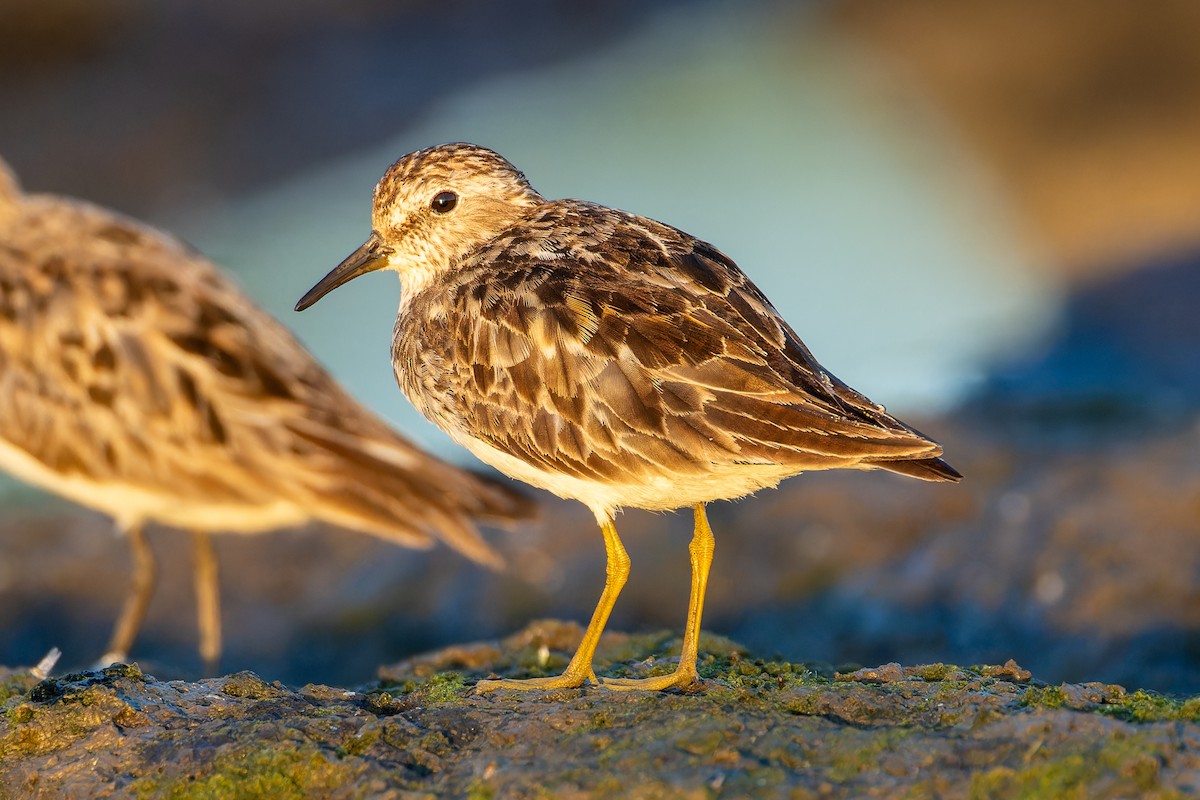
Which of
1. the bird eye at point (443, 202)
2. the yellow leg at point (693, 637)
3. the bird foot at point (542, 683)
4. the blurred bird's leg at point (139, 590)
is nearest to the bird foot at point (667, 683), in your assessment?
the yellow leg at point (693, 637)

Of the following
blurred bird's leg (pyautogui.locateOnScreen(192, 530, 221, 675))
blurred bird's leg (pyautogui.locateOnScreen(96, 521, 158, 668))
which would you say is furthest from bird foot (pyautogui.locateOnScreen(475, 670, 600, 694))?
blurred bird's leg (pyautogui.locateOnScreen(96, 521, 158, 668))

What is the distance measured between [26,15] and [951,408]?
1492 cm

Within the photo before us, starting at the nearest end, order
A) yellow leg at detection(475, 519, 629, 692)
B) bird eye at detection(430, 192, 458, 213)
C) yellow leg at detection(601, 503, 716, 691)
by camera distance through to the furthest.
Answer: yellow leg at detection(601, 503, 716, 691), yellow leg at detection(475, 519, 629, 692), bird eye at detection(430, 192, 458, 213)

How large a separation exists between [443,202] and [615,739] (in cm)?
284

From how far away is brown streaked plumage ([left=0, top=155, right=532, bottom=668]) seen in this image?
8164mm

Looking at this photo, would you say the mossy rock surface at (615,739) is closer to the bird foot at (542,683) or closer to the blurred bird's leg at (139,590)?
the bird foot at (542,683)

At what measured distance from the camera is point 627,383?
17.3 ft

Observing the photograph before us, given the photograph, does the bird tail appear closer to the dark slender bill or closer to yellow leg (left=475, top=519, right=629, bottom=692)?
yellow leg (left=475, top=519, right=629, bottom=692)

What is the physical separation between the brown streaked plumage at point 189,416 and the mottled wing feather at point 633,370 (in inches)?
93.8

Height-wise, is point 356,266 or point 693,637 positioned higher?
point 356,266

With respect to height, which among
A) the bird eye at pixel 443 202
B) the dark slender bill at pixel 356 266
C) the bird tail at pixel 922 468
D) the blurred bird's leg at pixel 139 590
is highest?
the bird eye at pixel 443 202

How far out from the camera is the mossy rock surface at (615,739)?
13.3 ft

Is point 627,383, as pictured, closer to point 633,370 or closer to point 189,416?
point 633,370

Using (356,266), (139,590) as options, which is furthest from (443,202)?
(139,590)
